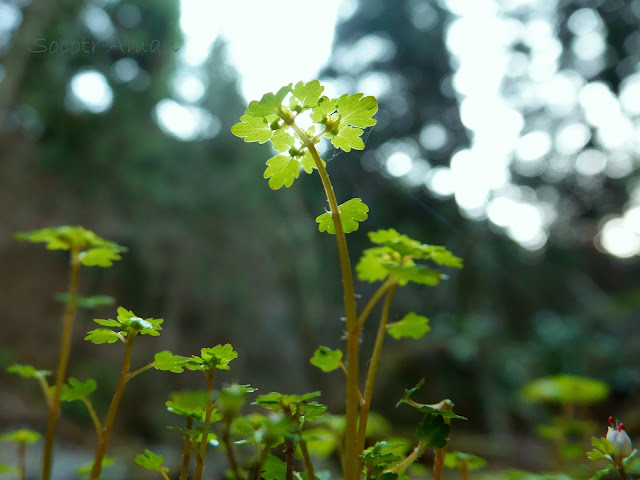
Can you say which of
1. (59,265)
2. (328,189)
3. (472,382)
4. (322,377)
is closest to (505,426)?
(472,382)

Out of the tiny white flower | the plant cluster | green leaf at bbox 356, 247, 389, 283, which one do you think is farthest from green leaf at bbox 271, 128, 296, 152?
the tiny white flower

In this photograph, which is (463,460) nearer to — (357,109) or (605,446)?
(605,446)

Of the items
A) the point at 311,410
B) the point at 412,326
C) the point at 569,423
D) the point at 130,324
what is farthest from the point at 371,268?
the point at 569,423

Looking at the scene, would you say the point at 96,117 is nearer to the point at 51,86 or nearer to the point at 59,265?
the point at 51,86

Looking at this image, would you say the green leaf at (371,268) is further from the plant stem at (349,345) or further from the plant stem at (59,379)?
the plant stem at (59,379)

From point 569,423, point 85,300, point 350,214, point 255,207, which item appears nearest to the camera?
point 85,300

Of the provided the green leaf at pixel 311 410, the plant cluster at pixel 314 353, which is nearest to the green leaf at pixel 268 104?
the plant cluster at pixel 314 353
